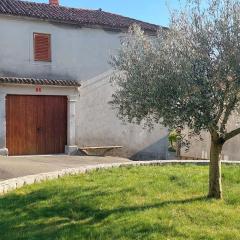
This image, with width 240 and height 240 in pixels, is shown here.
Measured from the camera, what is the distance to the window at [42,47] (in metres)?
17.5

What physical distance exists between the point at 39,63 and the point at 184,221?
38.2 feet

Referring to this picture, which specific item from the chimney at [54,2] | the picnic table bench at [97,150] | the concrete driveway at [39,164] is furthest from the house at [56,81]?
the concrete driveway at [39,164]

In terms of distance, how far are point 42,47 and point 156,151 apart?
266 inches

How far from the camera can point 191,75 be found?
6.92 m

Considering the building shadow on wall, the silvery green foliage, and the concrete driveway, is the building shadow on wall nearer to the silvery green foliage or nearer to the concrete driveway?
the concrete driveway

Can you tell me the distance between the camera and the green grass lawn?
6.85 metres

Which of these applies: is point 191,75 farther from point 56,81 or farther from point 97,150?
point 97,150

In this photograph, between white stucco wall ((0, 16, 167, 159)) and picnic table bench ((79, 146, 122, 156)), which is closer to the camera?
white stucco wall ((0, 16, 167, 159))

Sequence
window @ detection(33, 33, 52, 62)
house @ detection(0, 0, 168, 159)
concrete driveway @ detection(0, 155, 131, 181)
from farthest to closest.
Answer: window @ detection(33, 33, 52, 62), house @ detection(0, 0, 168, 159), concrete driveway @ detection(0, 155, 131, 181)

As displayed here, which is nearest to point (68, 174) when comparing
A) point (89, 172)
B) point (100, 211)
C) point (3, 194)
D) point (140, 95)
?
point (89, 172)

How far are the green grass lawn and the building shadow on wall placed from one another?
9.23m

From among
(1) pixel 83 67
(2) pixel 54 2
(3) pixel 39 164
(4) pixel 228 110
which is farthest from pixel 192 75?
(2) pixel 54 2

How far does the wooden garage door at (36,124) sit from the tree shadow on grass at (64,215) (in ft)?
26.8

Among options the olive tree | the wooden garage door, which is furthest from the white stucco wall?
the olive tree
